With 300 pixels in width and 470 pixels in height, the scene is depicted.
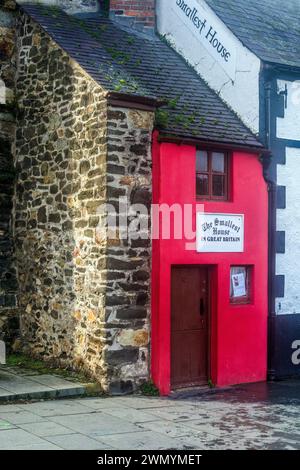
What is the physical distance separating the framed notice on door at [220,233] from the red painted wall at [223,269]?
0.10m

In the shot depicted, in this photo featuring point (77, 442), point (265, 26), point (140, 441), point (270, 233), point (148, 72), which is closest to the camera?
point (77, 442)

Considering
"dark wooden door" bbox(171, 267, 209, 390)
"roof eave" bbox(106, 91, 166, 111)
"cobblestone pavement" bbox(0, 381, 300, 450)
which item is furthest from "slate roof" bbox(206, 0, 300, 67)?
"cobblestone pavement" bbox(0, 381, 300, 450)

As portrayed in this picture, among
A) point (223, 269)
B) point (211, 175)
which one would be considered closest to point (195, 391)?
point (223, 269)

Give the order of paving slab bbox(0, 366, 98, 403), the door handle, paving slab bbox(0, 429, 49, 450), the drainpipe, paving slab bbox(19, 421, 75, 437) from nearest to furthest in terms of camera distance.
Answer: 1. paving slab bbox(0, 429, 49, 450)
2. paving slab bbox(19, 421, 75, 437)
3. paving slab bbox(0, 366, 98, 403)
4. the door handle
5. the drainpipe

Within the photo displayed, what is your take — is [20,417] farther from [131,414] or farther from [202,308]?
[202,308]

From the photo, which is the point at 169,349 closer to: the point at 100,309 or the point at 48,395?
the point at 100,309

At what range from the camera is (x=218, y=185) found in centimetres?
1172

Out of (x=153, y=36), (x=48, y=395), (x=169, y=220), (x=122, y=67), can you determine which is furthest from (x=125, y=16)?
(x=48, y=395)

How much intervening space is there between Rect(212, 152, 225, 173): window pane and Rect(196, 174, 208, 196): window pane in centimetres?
29

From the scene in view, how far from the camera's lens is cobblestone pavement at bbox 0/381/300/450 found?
24.1ft

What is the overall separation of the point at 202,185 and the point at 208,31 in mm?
3792

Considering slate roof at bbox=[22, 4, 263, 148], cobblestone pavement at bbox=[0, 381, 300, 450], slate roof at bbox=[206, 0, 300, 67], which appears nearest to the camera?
cobblestone pavement at bbox=[0, 381, 300, 450]

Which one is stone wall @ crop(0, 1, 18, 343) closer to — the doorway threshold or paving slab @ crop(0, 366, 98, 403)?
paving slab @ crop(0, 366, 98, 403)

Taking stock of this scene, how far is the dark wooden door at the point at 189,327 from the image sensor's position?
1089cm
